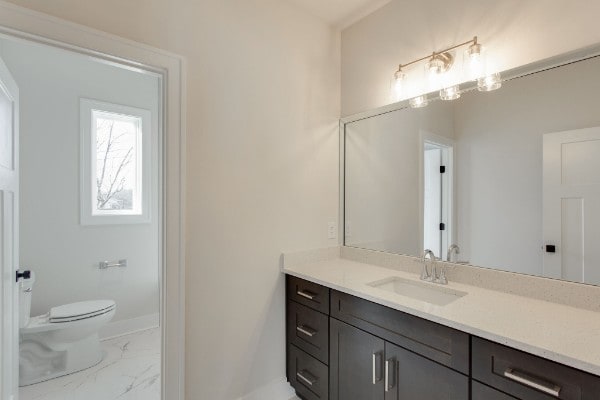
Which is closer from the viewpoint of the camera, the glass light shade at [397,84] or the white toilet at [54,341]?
the glass light shade at [397,84]

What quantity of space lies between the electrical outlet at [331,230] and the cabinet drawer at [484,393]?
4.07ft

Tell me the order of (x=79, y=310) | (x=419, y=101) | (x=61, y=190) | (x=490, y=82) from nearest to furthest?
(x=490, y=82) < (x=419, y=101) < (x=79, y=310) < (x=61, y=190)

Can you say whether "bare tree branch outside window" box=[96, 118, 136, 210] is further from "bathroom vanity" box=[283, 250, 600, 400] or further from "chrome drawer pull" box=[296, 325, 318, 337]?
"chrome drawer pull" box=[296, 325, 318, 337]

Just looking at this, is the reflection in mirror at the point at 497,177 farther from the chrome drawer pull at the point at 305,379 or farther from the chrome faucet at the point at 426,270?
the chrome drawer pull at the point at 305,379

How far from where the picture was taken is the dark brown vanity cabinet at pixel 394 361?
932 millimetres

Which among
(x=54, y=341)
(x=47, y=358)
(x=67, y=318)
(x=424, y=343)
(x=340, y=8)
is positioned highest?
(x=340, y=8)

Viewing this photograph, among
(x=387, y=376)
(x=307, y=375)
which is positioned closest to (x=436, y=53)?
(x=387, y=376)

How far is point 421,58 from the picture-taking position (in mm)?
1743

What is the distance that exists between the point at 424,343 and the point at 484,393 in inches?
9.2

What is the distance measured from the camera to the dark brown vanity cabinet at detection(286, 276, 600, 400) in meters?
0.93

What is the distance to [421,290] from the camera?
162 centimetres

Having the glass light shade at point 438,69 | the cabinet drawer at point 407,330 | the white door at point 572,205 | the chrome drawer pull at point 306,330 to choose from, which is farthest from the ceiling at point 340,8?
the chrome drawer pull at point 306,330

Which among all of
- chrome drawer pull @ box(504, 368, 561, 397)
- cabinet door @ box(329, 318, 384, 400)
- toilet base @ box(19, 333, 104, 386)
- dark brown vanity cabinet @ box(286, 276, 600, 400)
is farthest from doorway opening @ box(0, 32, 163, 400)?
chrome drawer pull @ box(504, 368, 561, 397)

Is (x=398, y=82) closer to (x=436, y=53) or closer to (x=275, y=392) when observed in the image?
(x=436, y=53)
